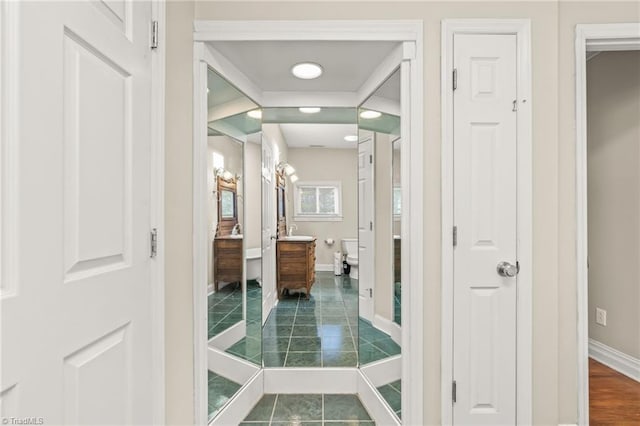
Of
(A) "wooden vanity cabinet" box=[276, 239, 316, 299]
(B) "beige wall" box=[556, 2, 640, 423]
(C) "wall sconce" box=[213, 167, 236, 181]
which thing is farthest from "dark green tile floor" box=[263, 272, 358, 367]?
(C) "wall sconce" box=[213, 167, 236, 181]

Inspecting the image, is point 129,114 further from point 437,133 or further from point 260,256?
point 260,256

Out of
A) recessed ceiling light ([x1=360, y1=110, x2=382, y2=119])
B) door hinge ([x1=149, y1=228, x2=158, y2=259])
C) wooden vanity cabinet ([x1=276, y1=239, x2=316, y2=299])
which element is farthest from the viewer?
wooden vanity cabinet ([x1=276, y1=239, x2=316, y2=299])

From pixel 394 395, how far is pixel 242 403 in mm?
886

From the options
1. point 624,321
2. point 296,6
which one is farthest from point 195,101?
point 624,321

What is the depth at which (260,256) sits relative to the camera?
7.97ft

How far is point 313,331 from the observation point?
287 centimetres

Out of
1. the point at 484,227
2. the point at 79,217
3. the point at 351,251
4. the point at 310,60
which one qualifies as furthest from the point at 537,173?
the point at 351,251

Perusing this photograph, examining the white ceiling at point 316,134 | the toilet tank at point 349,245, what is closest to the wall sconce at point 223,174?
the white ceiling at point 316,134

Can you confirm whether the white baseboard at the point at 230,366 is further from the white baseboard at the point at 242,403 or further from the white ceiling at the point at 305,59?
the white ceiling at the point at 305,59

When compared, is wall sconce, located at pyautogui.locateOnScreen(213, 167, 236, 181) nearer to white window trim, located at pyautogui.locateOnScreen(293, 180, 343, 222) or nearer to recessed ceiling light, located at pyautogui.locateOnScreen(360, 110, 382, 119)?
recessed ceiling light, located at pyautogui.locateOnScreen(360, 110, 382, 119)

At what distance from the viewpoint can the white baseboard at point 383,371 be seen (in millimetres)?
1680

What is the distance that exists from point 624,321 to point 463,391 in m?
1.78

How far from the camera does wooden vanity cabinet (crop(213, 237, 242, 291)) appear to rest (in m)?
1.71

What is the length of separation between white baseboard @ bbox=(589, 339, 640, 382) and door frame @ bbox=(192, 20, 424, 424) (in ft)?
6.31
